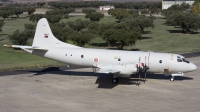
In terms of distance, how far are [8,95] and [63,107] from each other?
7790mm

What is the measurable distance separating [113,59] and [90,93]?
6.74 metres

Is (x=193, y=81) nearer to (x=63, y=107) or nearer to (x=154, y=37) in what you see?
(x=63, y=107)

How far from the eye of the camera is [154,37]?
3743 inches

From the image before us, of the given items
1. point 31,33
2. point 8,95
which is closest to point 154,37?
point 31,33

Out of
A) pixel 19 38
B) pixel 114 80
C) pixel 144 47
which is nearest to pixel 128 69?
pixel 114 80

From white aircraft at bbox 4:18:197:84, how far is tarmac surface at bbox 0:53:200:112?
6.61ft

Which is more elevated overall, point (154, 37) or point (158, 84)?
point (154, 37)

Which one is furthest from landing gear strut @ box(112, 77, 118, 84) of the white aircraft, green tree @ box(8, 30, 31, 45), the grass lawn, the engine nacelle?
green tree @ box(8, 30, 31, 45)

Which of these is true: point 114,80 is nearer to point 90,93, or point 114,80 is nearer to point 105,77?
point 105,77

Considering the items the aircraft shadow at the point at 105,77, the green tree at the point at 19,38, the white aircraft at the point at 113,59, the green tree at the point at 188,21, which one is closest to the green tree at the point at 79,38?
the green tree at the point at 19,38

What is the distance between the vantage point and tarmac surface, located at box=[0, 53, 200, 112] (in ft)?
104

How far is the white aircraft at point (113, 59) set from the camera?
4017cm

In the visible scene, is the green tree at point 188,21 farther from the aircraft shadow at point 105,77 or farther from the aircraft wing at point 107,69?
the aircraft wing at point 107,69

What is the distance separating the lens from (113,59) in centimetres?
4156
